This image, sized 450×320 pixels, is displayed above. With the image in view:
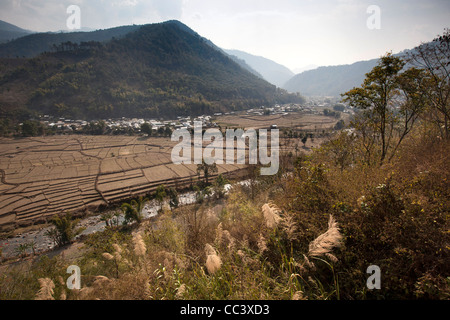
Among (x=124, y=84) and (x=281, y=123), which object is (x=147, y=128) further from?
(x=124, y=84)

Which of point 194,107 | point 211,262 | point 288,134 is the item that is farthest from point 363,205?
point 194,107

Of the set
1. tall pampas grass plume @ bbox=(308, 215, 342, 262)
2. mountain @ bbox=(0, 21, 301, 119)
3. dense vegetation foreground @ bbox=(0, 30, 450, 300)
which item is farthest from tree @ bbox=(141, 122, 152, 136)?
tall pampas grass plume @ bbox=(308, 215, 342, 262)

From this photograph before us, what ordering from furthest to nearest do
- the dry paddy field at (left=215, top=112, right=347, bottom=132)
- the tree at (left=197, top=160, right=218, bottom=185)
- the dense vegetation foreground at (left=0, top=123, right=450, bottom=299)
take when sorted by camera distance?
1. the dry paddy field at (left=215, top=112, right=347, bottom=132)
2. the tree at (left=197, top=160, right=218, bottom=185)
3. the dense vegetation foreground at (left=0, top=123, right=450, bottom=299)

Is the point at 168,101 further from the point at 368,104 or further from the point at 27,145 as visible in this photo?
the point at 368,104

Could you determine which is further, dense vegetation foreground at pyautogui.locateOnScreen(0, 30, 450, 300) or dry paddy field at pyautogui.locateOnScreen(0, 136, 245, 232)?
dry paddy field at pyautogui.locateOnScreen(0, 136, 245, 232)

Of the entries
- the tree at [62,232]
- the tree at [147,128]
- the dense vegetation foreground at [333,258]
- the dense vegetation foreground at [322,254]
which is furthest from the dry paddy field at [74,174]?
the dense vegetation foreground at [333,258]

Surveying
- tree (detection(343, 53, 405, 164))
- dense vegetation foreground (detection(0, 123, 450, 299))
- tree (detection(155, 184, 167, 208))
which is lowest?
tree (detection(155, 184, 167, 208))

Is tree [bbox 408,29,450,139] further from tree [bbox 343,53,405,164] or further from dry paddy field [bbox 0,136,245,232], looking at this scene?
dry paddy field [bbox 0,136,245,232]
